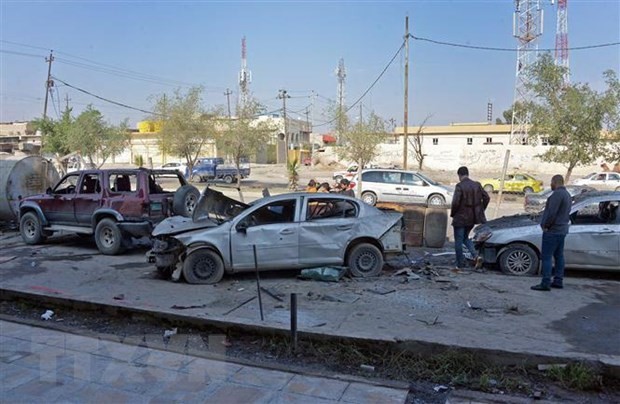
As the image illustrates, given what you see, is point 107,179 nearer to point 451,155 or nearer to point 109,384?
point 109,384

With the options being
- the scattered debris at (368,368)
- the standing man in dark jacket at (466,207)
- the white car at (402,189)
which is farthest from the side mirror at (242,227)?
the white car at (402,189)

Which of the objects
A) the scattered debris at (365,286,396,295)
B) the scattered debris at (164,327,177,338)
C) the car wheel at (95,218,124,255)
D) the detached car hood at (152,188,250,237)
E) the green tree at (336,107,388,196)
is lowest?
the scattered debris at (164,327,177,338)

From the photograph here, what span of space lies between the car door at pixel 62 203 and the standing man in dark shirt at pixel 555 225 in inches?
380

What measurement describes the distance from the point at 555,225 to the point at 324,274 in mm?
3492

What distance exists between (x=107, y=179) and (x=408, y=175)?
1289 centimetres

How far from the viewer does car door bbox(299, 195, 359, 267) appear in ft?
26.7

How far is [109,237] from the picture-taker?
1066 cm

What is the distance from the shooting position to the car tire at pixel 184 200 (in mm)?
10484

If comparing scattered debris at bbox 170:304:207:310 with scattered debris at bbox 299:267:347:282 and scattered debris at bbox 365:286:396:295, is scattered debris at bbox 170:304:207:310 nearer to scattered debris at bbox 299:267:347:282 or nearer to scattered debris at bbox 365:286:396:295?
scattered debris at bbox 299:267:347:282

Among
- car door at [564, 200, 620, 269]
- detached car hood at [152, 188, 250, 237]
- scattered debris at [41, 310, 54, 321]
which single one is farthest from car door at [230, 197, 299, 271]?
car door at [564, 200, 620, 269]

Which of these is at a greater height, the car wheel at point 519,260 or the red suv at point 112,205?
the red suv at point 112,205

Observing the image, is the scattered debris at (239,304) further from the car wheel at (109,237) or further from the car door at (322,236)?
the car wheel at (109,237)

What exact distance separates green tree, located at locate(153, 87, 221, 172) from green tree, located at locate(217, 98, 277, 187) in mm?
867

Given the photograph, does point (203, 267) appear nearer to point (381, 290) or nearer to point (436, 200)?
point (381, 290)
